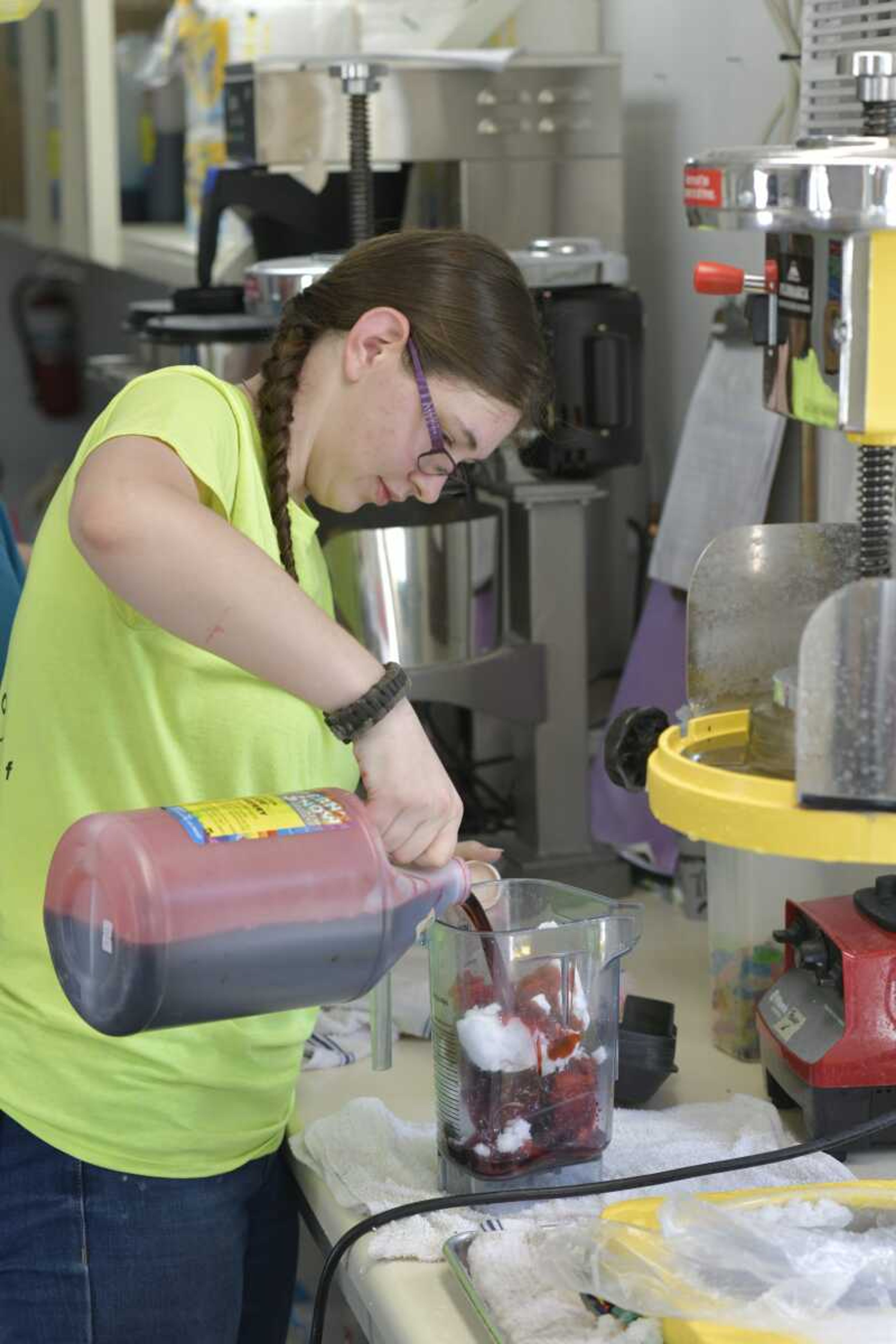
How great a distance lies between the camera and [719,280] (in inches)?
43.3

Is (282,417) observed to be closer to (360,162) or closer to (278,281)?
(278,281)

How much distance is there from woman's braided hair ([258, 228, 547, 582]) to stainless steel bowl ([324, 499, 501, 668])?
414 millimetres

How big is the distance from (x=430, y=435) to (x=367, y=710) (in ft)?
0.87

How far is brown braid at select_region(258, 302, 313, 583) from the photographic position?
1227 mm

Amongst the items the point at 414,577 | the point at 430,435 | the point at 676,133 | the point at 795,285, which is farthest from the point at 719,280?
the point at 676,133

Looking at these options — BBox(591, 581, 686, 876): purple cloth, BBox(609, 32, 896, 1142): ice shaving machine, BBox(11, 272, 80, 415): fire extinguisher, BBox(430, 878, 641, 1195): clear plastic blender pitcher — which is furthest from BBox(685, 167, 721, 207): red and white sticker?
BBox(11, 272, 80, 415): fire extinguisher

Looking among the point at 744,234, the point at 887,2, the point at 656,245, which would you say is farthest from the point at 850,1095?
the point at 656,245

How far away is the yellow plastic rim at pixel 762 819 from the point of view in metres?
0.94

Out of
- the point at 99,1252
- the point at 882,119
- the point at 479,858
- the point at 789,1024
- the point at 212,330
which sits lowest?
the point at 99,1252

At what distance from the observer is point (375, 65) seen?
1.83m

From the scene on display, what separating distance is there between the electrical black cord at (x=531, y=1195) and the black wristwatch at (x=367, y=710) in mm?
326

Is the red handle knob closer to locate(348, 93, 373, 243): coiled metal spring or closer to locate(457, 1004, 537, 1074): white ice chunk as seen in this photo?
locate(457, 1004, 537, 1074): white ice chunk

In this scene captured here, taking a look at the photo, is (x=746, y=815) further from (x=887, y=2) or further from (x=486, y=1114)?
(x=887, y=2)

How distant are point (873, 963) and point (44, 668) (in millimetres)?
571
